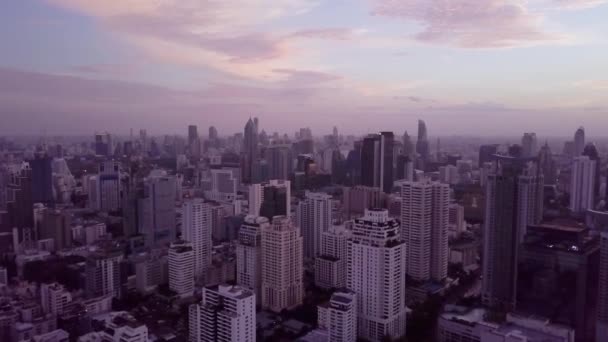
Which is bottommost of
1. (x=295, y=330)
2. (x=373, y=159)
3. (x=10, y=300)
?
(x=295, y=330)

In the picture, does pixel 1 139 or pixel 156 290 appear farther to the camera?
pixel 156 290

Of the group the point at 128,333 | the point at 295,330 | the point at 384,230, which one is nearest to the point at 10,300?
the point at 128,333

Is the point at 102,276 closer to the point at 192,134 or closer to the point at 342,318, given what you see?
the point at 342,318

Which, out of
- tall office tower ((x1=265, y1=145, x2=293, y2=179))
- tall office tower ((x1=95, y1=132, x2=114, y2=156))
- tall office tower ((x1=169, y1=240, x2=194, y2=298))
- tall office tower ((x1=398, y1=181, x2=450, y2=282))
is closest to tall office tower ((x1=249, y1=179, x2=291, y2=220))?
tall office tower ((x1=169, y1=240, x2=194, y2=298))

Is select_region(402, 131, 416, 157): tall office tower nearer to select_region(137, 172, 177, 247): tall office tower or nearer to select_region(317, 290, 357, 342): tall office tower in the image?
select_region(137, 172, 177, 247): tall office tower

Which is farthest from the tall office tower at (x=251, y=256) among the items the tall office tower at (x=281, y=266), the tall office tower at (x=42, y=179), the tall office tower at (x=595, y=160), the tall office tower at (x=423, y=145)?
the tall office tower at (x=423, y=145)

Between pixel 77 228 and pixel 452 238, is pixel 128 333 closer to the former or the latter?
pixel 77 228

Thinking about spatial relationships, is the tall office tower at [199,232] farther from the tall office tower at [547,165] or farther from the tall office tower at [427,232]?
the tall office tower at [547,165]
